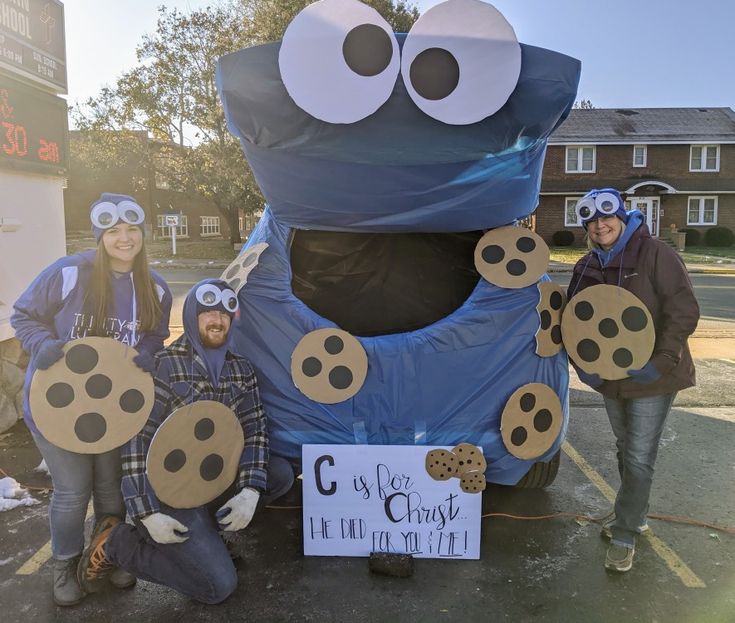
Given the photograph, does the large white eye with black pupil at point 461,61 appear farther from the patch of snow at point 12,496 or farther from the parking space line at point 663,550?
the patch of snow at point 12,496

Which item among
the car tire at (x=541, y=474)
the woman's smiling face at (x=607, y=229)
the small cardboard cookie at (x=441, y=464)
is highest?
the woman's smiling face at (x=607, y=229)

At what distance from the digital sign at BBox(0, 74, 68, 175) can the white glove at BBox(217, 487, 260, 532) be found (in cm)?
344

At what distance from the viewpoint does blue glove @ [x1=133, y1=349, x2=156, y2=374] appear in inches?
100

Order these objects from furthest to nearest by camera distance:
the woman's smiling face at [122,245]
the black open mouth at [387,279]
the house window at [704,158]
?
the house window at [704,158] → the black open mouth at [387,279] → the woman's smiling face at [122,245]

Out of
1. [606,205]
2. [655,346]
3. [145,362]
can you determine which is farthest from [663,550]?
[145,362]

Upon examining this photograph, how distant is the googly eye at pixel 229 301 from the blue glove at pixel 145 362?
37cm

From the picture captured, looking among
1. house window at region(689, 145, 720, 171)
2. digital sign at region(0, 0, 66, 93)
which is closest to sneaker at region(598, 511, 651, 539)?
digital sign at region(0, 0, 66, 93)

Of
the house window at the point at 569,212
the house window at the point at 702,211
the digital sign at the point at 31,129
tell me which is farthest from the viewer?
the house window at the point at 702,211

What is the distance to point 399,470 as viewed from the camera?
2.91 metres

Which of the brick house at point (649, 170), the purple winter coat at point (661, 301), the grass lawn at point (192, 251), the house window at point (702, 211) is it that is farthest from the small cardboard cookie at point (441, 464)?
the house window at point (702, 211)

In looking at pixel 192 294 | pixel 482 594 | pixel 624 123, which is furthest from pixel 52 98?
pixel 624 123

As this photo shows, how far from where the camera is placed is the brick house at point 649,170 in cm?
2600

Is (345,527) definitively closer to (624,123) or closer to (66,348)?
(66,348)

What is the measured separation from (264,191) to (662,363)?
2033 mm
